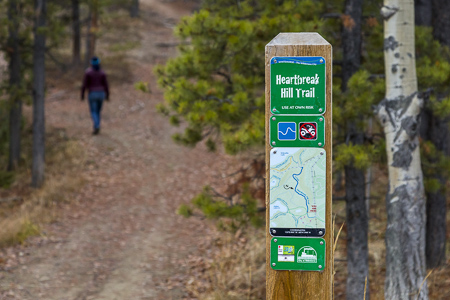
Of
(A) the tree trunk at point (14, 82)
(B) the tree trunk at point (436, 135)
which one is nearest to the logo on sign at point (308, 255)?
(B) the tree trunk at point (436, 135)

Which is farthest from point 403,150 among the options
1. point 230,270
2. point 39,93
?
point 39,93

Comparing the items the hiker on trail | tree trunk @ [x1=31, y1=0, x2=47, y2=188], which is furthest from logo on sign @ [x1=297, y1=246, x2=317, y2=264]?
the hiker on trail

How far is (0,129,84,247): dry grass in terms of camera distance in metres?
9.53

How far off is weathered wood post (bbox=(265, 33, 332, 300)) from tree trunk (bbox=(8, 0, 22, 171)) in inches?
460

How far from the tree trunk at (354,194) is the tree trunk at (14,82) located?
9309 millimetres

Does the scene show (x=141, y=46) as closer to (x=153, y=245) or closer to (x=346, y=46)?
(x=153, y=245)

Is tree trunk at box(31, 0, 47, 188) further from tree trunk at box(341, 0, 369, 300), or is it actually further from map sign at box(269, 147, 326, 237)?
map sign at box(269, 147, 326, 237)

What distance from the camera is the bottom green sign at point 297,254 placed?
2.56 m

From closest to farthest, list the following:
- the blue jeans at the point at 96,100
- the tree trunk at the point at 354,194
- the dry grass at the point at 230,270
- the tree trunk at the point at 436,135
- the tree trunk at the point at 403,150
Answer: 1. the tree trunk at the point at 403,150
2. the tree trunk at the point at 354,194
3. the dry grass at the point at 230,270
4. the tree trunk at the point at 436,135
5. the blue jeans at the point at 96,100

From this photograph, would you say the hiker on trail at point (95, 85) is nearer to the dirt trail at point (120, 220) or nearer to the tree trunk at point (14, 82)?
the dirt trail at point (120, 220)

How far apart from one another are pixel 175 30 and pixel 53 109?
1486 cm

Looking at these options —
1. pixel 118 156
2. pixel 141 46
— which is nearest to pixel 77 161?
pixel 118 156

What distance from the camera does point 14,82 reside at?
14.4 m

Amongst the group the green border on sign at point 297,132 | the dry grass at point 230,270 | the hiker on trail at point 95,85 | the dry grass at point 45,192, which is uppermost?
the hiker on trail at point 95,85
